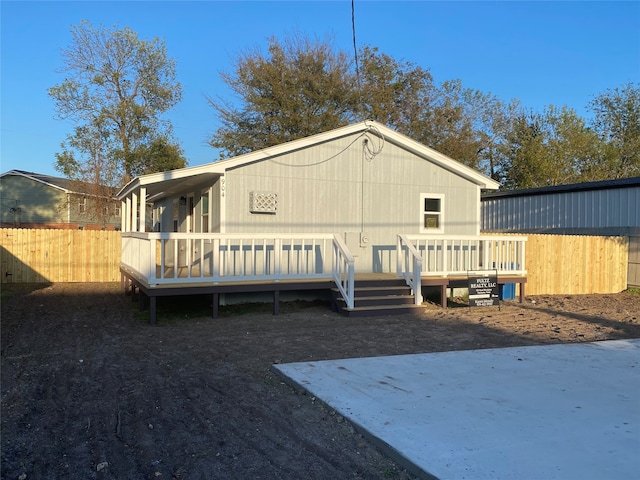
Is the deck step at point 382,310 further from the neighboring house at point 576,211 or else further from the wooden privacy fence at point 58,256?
the wooden privacy fence at point 58,256

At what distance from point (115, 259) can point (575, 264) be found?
14.6 m

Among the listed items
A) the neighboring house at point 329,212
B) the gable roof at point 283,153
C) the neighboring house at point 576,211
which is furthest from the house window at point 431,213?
the neighboring house at point 576,211

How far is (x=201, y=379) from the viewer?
5.77m

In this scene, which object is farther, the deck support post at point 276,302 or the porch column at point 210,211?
the porch column at point 210,211

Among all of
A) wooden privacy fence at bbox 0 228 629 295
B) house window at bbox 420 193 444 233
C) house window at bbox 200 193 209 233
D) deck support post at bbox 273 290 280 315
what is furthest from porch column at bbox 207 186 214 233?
wooden privacy fence at bbox 0 228 629 295

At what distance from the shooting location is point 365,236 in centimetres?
1199

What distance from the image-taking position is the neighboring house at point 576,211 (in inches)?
609

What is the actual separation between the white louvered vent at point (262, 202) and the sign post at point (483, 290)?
14.5 ft

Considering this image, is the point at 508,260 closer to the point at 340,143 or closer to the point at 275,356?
the point at 340,143

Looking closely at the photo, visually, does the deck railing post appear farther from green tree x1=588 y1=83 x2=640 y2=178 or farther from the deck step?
green tree x1=588 y1=83 x2=640 y2=178

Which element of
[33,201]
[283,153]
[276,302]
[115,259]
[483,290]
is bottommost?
Answer: [276,302]

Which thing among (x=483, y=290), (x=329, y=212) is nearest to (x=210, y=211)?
(x=329, y=212)

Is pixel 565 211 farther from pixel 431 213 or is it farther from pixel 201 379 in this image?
pixel 201 379

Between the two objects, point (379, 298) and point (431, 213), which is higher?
point (431, 213)
